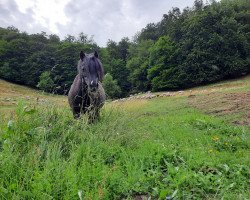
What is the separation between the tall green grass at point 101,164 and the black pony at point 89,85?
2.83 feet

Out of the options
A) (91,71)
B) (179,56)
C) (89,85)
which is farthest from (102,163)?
(179,56)

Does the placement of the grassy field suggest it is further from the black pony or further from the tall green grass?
the black pony

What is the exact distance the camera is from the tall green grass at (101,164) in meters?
3.97

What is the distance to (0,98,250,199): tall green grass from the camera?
3.97 m

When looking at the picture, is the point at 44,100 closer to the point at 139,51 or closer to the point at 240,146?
the point at 240,146

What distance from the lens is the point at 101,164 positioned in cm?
488

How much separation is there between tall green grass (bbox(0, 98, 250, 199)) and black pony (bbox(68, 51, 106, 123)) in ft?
2.83

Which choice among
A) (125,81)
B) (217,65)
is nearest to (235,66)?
(217,65)

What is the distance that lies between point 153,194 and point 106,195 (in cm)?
67

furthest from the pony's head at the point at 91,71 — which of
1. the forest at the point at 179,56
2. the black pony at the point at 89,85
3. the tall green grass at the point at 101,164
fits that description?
the forest at the point at 179,56

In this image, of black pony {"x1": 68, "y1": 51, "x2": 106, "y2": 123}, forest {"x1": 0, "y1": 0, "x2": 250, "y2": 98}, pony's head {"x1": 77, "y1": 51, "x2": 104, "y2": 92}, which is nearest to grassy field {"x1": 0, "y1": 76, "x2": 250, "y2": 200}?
black pony {"x1": 68, "y1": 51, "x2": 106, "y2": 123}

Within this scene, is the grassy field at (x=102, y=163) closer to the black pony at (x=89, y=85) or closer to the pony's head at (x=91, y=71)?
the black pony at (x=89, y=85)

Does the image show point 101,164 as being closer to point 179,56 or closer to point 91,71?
point 91,71

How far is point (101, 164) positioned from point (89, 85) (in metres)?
2.76
